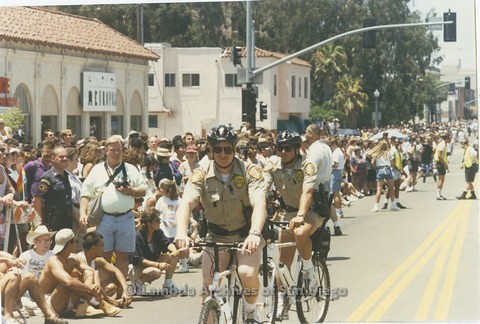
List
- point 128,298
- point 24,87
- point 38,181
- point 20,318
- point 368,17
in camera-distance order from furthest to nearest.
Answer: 1. point 368,17
2. point 24,87
3. point 38,181
4. point 128,298
5. point 20,318

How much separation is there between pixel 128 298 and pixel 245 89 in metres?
10.5

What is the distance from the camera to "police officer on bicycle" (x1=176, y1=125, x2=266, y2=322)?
27.0 ft

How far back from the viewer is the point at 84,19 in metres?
15.5

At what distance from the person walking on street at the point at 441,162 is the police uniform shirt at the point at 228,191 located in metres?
16.2

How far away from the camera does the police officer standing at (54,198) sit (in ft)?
39.7

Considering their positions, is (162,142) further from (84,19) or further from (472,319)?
(472,319)

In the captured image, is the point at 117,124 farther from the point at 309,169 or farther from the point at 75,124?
the point at 309,169

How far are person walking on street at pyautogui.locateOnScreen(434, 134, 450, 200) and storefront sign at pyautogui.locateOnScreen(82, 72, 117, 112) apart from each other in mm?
10555

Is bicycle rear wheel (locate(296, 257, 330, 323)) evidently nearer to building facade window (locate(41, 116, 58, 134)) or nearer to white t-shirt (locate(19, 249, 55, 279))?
white t-shirt (locate(19, 249, 55, 279))

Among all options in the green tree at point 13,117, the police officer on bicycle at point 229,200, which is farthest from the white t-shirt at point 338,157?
the police officer on bicycle at point 229,200

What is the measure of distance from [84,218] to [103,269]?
61 cm

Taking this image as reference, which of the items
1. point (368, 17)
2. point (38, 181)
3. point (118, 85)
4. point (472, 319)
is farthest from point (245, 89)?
point (472, 319)

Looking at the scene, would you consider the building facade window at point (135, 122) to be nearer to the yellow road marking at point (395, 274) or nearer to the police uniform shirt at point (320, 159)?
the yellow road marking at point (395, 274)

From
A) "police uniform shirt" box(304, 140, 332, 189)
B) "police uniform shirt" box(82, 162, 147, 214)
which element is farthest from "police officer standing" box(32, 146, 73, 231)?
"police uniform shirt" box(304, 140, 332, 189)
